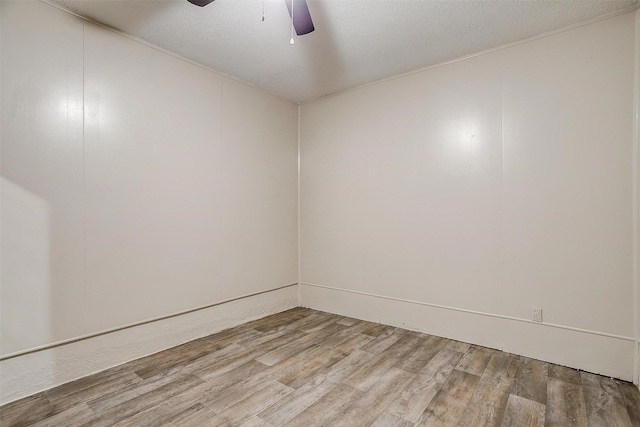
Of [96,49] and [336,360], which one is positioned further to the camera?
[336,360]

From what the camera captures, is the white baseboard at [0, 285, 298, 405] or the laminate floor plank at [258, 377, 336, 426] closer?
the laminate floor plank at [258, 377, 336, 426]

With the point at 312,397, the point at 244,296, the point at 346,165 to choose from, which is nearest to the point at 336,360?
the point at 312,397

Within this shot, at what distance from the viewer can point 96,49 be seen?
8.13 ft

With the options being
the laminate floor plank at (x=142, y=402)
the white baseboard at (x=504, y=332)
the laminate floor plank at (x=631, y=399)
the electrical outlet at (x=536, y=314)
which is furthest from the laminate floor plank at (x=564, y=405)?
the laminate floor plank at (x=142, y=402)

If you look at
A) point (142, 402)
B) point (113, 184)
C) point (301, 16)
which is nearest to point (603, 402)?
point (142, 402)

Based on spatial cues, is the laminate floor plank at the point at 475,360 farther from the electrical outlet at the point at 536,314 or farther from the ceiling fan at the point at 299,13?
the ceiling fan at the point at 299,13

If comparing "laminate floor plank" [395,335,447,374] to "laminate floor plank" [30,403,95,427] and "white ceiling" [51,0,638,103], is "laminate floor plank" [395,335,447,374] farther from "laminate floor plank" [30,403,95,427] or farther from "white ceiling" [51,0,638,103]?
"white ceiling" [51,0,638,103]

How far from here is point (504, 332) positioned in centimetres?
281

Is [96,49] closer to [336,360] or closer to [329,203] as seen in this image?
[329,203]

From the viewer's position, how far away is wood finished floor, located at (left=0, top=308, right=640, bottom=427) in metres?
1.90

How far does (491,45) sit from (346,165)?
1844mm

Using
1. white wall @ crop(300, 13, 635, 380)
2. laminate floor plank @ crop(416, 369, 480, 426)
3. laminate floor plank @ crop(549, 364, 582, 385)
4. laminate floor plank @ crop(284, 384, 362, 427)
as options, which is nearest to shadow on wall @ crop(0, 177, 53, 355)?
laminate floor plank @ crop(284, 384, 362, 427)

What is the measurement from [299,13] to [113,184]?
1949 millimetres

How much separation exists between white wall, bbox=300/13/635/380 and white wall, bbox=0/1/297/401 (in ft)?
4.20
